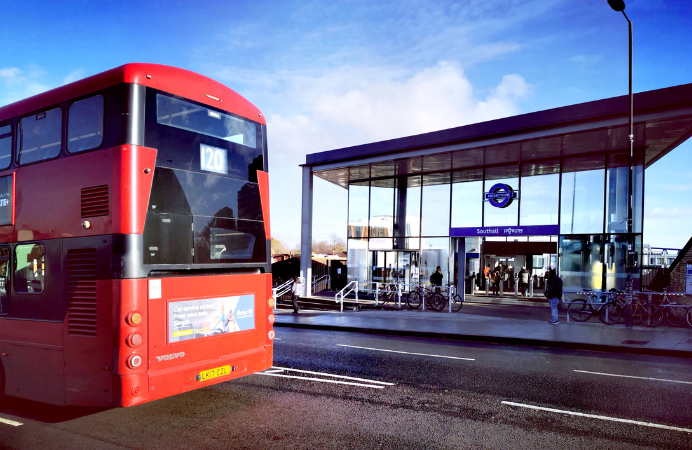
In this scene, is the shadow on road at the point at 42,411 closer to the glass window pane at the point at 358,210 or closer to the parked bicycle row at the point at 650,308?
the parked bicycle row at the point at 650,308

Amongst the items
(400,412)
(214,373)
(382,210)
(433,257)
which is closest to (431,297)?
(433,257)

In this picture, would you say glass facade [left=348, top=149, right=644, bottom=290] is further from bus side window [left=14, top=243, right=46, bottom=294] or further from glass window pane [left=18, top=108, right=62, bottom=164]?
bus side window [left=14, top=243, right=46, bottom=294]

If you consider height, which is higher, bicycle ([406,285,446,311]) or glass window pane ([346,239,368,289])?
glass window pane ([346,239,368,289])

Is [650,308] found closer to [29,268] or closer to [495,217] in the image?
[495,217]

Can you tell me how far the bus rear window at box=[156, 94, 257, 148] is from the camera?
20.3 ft

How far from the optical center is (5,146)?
7.21 metres

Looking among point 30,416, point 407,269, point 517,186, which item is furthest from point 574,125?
point 30,416

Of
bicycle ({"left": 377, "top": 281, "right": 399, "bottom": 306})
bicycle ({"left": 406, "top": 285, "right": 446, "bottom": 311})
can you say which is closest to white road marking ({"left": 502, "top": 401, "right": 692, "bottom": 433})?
bicycle ({"left": 406, "top": 285, "right": 446, "bottom": 311})

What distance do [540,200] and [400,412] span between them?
61.5 feet

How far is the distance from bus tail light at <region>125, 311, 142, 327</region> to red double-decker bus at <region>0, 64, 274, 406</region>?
15 mm

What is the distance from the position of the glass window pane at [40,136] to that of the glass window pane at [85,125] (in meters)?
0.27

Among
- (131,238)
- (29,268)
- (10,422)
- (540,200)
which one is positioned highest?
(540,200)

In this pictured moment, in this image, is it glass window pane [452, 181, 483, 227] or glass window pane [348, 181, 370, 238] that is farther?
glass window pane [348, 181, 370, 238]

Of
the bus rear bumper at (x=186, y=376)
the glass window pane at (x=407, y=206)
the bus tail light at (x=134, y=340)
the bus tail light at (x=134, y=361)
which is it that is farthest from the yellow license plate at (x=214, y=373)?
the glass window pane at (x=407, y=206)
